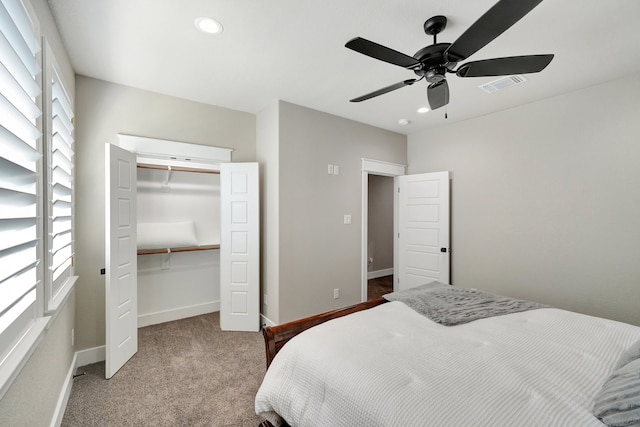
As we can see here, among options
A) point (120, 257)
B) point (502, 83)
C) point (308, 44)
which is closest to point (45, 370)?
point (120, 257)

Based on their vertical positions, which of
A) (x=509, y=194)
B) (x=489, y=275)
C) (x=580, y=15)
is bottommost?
(x=489, y=275)

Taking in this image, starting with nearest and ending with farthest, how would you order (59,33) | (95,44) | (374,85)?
(59,33), (95,44), (374,85)

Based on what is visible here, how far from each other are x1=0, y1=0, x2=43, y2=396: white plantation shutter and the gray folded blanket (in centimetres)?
208

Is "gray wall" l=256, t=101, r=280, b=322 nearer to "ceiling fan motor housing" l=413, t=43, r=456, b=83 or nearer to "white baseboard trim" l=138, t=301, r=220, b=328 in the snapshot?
"white baseboard trim" l=138, t=301, r=220, b=328

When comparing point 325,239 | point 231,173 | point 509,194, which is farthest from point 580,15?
point 231,173

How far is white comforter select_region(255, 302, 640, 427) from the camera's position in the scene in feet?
3.17

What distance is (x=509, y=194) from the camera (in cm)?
336

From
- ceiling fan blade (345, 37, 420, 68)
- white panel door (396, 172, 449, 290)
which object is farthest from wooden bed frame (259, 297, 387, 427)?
white panel door (396, 172, 449, 290)

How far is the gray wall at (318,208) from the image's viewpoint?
3.18 metres

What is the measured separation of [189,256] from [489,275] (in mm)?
3897

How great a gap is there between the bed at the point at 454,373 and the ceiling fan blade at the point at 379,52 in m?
1.54

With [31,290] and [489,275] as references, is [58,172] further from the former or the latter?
[489,275]

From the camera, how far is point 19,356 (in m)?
1.06

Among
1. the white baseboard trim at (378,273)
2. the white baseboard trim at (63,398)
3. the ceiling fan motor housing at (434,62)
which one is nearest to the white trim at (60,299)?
the white baseboard trim at (63,398)
